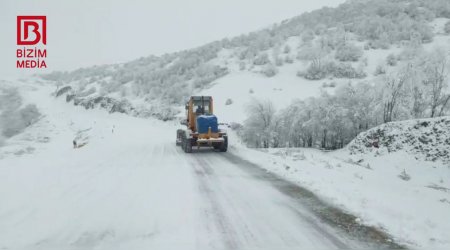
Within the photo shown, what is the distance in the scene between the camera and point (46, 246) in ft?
17.7

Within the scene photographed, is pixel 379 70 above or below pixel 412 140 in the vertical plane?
above

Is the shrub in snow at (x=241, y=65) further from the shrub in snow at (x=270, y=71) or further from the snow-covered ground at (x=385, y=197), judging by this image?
the snow-covered ground at (x=385, y=197)

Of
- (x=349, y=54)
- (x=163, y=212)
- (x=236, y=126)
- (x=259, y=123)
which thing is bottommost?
(x=163, y=212)

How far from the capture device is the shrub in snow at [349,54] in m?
40.4

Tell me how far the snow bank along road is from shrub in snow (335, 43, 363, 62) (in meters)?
31.9

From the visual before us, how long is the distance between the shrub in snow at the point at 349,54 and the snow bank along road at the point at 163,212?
31858 millimetres

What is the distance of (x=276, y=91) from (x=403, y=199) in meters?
28.3

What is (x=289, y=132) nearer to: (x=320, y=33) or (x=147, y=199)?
(x=147, y=199)

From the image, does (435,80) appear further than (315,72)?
No

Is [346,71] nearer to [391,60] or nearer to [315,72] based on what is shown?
[315,72]

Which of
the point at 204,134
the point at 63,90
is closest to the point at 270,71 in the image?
the point at 204,134

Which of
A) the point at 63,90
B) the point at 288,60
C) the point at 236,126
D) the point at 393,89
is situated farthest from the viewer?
the point at 63,90

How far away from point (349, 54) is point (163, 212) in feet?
125

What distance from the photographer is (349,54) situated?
4059cm
